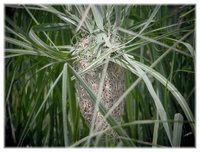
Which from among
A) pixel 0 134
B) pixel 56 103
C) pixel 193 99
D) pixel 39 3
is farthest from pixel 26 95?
pixel 193 99

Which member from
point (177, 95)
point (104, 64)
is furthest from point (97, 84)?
point (177, 95)

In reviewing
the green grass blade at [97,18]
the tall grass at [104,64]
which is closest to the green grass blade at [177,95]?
the tall grass at [104,64]

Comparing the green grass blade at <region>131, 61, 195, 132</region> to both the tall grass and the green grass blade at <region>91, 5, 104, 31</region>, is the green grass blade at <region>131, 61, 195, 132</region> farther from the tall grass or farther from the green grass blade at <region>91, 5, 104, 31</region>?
the green grass blade at <region>91, 5, 104, 31</region>

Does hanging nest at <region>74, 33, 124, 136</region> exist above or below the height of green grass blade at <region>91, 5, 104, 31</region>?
below

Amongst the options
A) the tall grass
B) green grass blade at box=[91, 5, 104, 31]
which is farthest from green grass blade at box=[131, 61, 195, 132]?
green grass blade at box=[91, 5, 104, 31]

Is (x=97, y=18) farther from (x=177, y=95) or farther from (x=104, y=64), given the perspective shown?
(x=177, y=95)

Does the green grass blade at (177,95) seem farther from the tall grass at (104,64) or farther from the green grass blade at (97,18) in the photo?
the green grass blade at (97,18)

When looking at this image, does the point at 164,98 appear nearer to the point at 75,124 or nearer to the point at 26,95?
the point at 75,124

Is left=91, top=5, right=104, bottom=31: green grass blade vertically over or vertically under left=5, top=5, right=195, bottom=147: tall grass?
over
